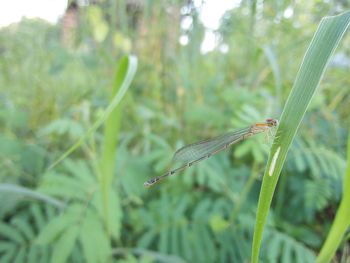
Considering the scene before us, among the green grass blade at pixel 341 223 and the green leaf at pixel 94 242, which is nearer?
the green grass blade at pixel 341 223

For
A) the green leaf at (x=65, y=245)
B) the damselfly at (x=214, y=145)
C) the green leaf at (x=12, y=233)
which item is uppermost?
the damselfly at (x=214, y=145)

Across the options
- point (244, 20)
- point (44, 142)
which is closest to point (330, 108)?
point (244, 20)

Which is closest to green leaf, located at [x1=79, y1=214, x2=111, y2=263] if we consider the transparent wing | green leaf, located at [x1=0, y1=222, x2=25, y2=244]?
green leaf, located at [x1=0, y1=222, x2=25, y2=244]

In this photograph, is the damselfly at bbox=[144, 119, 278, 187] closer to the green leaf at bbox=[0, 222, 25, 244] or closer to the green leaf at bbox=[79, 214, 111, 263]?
the green leaf at bbox=[79, 214, 111, 263]

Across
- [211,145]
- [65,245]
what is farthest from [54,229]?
[211,145]

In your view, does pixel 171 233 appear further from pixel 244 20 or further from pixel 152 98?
pixel 244 20

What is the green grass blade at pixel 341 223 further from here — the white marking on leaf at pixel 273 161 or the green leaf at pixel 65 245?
the green leaf at pixel 65 245

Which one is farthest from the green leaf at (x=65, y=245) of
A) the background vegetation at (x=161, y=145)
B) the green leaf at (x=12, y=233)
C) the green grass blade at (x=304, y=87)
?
the green grass blade at (x=304, y=87)
